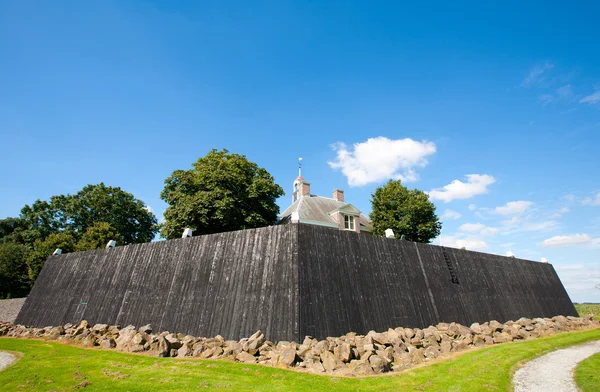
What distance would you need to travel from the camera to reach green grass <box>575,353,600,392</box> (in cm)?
629

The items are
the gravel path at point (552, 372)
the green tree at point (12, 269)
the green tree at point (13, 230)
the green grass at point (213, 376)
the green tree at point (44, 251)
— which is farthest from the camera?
the green tree at point (13, 230)

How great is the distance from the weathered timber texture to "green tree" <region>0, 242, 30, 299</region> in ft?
59.9

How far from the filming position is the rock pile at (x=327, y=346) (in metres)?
7.50

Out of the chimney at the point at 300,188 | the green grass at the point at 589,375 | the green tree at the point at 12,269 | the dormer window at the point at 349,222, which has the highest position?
the chimney at the point at 300,188

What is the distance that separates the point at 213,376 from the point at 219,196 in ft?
59.1

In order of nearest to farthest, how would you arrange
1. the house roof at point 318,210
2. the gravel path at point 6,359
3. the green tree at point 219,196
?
the gravel path at point 6,359 → the green tree at point 219,196 → the house roof at point 318,210

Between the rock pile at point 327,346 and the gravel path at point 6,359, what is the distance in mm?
1802

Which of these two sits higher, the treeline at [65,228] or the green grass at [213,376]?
the treeline at [65,228]

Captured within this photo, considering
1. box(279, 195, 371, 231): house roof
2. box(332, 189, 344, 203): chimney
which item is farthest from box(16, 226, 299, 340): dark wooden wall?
box(332, 189, 344, 203): chimney

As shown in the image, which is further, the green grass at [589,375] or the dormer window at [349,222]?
the dormer window at [349,222]

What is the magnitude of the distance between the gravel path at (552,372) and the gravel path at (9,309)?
28.1 meters

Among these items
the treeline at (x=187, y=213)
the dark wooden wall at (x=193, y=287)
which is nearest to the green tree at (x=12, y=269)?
the treeline at (x=187, y=213)

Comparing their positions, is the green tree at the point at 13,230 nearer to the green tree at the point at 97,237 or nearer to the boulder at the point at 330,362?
the green tree at the point at 97,237

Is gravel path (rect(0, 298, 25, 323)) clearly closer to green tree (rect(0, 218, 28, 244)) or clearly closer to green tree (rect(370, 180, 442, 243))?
green tree (rect(0, 218, 28, 244))
